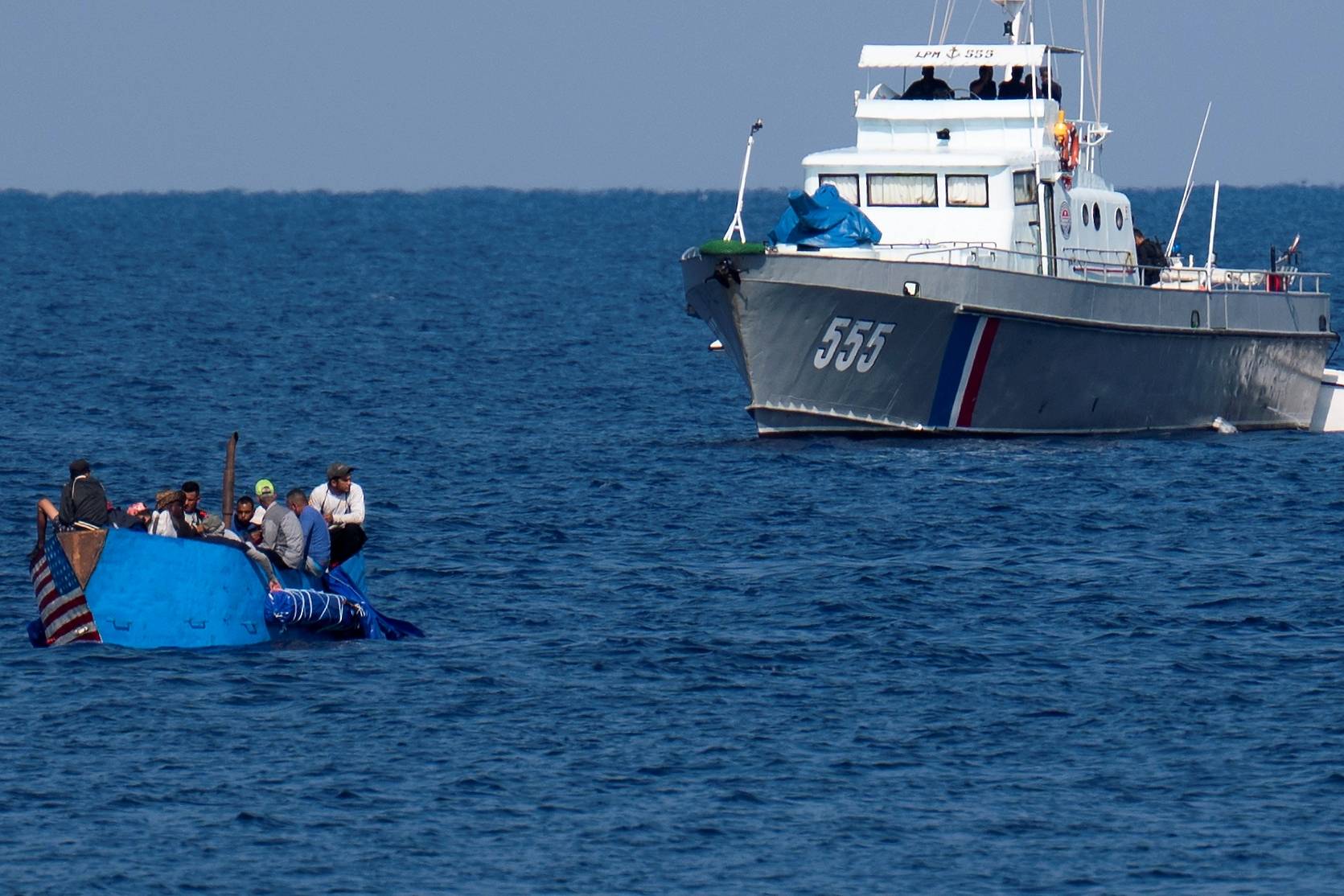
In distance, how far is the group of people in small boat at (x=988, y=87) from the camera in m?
37.8

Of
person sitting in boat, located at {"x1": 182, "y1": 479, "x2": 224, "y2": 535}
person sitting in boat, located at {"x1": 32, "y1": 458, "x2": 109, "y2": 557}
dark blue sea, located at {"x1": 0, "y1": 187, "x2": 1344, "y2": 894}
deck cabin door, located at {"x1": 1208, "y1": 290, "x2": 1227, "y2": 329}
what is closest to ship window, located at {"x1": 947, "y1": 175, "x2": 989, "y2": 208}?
dark blue sea, located at {"x1": 0, "y1": 187, "x2": 1344, "y2": 894}

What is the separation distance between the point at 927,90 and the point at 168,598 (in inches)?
758

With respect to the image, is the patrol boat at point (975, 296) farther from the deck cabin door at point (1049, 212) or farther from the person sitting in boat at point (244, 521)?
the person sitting in boat at point (244, 521)

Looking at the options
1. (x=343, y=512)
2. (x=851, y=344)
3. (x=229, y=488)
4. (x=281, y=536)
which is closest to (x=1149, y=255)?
(x=851, y=344)

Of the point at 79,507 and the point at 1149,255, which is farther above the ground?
the point at 1149,255

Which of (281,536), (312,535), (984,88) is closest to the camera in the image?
(281,536)

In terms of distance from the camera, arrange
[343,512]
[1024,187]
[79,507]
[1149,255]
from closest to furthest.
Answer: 1. [79,507]
2. [343,512]
3. [1024,187]
4. [1149,255]

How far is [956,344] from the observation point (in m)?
34.4

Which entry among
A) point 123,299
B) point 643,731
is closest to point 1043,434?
point 643,731

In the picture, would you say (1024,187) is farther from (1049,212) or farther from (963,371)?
(963,371)

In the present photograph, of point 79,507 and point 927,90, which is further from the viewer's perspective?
point 927,90

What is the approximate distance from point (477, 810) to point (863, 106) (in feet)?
71.6

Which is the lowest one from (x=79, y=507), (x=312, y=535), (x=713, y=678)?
(x=713, y=678)

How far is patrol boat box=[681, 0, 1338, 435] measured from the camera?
34156 mm
